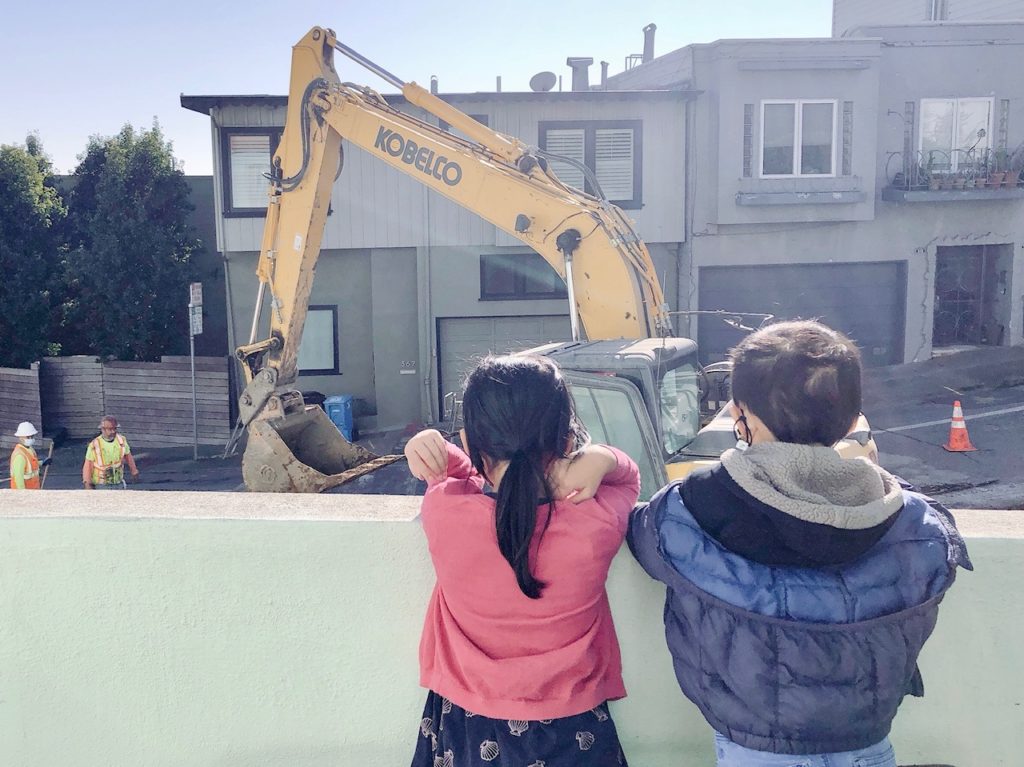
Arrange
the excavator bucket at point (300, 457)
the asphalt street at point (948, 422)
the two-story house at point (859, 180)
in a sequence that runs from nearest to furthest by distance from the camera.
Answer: the excavator bucket at point (300, 457) → the asphalt street at point (948, 422) → the two-story house at point (859, 180)

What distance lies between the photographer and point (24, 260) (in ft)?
56.1

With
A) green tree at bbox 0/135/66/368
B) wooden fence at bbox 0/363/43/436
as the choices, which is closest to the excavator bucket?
wooden fence at bbox 0/363/43/436

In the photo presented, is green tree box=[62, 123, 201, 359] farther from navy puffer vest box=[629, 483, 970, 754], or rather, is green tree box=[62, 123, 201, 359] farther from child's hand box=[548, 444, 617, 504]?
navy puffer vest box=[629, 483, 970, 754]

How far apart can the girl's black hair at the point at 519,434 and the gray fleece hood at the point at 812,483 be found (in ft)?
1.28

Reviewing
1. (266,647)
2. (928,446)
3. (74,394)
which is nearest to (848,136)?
(928,446)

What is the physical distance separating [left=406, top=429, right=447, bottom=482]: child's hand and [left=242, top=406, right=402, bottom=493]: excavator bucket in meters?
7.07

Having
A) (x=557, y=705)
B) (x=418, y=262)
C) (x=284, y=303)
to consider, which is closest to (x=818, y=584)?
(x=557, y=705)

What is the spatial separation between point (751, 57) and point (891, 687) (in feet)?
52.9

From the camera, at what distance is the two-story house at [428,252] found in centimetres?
1625

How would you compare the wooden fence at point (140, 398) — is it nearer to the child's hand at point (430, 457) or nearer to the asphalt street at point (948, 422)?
the asphalt street at point (948, 422)

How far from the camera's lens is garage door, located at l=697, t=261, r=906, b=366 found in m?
17.3

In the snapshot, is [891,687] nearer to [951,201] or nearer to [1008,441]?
[1008,441]

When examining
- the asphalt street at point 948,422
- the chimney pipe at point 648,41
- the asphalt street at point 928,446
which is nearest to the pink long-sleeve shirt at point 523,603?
the asphalt street at point 928,446

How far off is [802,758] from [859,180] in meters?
16.5
